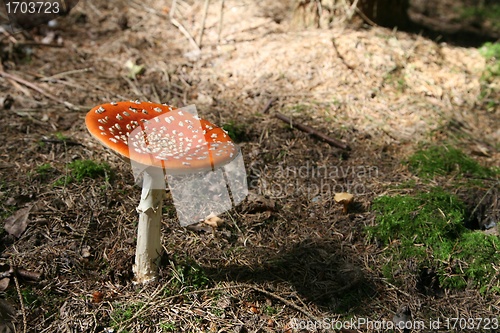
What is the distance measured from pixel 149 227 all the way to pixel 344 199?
69.3 inches

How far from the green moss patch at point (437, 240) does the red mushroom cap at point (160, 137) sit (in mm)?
1650

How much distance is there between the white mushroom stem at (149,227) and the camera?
3.13 metres

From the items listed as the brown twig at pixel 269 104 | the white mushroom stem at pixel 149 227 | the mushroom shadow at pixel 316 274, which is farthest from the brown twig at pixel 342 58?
the white mushroom stem at pixel 149 227

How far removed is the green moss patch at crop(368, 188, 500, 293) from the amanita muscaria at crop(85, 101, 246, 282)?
164cm

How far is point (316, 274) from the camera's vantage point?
3.77m

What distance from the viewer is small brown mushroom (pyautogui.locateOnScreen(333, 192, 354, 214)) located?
4.20 meters

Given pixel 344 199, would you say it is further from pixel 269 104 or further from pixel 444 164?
pixel 269 104

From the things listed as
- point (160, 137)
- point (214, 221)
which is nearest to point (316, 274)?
point (214, 221)

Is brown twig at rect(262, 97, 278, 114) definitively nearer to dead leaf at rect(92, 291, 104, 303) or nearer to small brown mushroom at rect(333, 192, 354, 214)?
small brown mushroom at rect(333, 192, 354, 214)

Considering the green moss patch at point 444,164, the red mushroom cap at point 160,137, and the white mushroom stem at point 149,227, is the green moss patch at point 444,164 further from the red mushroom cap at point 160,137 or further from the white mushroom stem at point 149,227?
the white mushroom stem at point 149,227

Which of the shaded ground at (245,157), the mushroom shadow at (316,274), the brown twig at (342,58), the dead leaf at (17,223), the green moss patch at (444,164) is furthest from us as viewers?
the brown twig at (342,58)

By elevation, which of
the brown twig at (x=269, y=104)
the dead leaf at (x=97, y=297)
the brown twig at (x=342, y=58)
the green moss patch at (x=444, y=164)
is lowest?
the dead leaf at (x=97, y=297)

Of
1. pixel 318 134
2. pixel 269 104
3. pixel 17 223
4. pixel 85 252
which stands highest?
pixel 269 104

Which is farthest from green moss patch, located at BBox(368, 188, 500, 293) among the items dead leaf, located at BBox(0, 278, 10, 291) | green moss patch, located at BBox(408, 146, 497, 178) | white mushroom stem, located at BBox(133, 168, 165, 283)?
dead leaf, located at BBox(0, 278, 10, 291)
